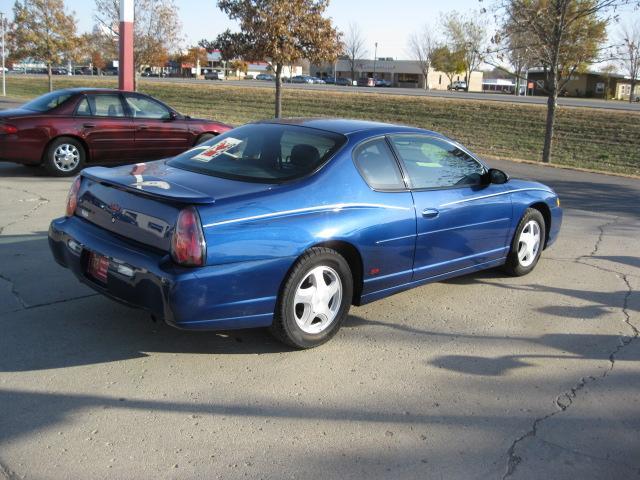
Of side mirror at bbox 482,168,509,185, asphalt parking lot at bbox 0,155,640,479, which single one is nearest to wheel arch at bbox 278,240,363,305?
asphalt parking lot at bbox 0,155,640,479

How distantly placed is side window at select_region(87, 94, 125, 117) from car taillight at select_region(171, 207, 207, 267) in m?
7.45

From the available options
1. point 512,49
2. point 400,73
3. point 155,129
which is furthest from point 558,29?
point 400,73

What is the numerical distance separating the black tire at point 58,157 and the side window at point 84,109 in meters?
0.43

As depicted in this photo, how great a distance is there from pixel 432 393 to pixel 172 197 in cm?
191

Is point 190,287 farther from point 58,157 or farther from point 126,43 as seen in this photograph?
point 126,43

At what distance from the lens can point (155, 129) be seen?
36.0 ft

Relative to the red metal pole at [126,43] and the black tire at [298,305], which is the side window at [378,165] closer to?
the black tire at [298,305]

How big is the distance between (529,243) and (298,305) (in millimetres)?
2925

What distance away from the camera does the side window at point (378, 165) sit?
15.2 feet

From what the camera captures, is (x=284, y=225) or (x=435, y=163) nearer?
(x=284, y=225)

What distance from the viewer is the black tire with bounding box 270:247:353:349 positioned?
13.2 feet

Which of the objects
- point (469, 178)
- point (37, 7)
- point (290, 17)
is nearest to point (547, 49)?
point (290, 17)

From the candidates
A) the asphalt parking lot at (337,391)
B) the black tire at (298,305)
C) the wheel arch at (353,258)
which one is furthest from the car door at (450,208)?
the black tire at (298,305)

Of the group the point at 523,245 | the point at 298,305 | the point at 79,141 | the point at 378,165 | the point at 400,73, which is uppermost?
the point at 400,73
